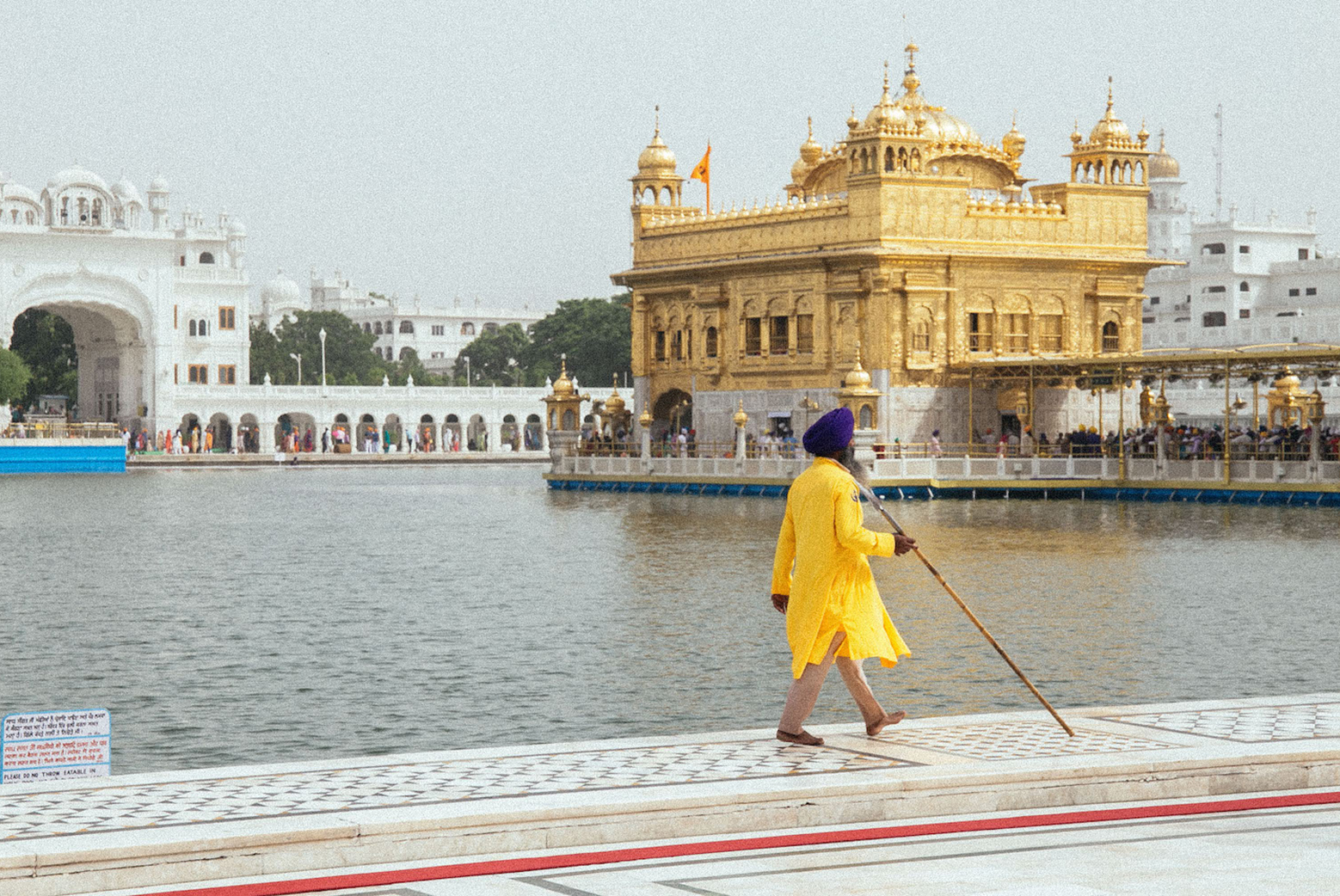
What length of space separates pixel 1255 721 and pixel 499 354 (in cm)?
10937

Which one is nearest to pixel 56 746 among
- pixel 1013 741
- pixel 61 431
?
pixel 1013 741

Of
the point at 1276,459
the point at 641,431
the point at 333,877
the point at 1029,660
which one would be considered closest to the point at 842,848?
the point at 333,877

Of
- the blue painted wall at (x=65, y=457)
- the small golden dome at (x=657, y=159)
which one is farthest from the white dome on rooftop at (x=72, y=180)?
the small golden dome at (x=657, y=159)

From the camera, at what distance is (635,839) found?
7707 mm

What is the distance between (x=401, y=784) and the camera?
840cm

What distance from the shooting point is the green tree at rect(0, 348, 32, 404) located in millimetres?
74125

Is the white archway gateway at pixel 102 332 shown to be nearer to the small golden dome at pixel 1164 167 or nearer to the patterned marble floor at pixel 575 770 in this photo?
the small golden dome at pixel 1164 167

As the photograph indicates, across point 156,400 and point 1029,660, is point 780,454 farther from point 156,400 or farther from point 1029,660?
point 156,400

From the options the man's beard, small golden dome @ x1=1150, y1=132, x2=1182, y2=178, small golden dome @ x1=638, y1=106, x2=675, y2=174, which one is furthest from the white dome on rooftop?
the man's beard

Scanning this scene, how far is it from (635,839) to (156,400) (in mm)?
77511

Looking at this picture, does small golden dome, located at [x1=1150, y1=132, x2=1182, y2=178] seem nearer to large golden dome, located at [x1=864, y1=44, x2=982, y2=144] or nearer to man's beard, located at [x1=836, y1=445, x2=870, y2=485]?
large golden dome, located at [x1=864, y1=44, x2=982, y2=144]

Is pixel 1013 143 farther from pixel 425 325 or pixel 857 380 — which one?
pixel 425 325

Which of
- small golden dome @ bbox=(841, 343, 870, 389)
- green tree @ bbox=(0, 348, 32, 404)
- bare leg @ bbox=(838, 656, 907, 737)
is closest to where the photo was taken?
bare leg @ bbox=(838, 656, 907, 737)

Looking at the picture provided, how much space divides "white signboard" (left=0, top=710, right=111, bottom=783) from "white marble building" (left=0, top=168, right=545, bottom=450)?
243 feet
